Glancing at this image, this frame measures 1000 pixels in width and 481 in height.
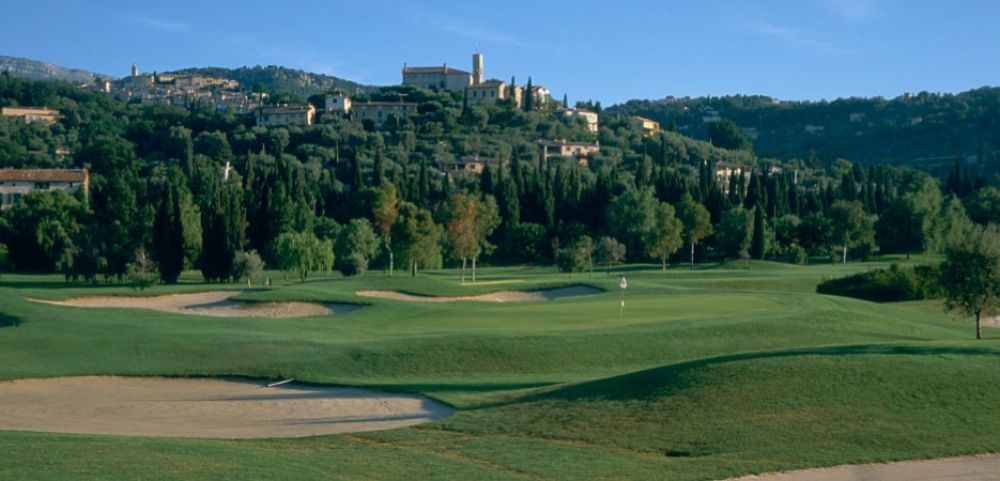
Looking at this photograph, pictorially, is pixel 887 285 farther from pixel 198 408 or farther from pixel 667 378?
pixel 198 408

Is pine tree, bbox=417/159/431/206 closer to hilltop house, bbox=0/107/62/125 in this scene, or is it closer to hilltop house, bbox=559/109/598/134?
hilltop house, bbox=559/109/598/134

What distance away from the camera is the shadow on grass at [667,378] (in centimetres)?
2458

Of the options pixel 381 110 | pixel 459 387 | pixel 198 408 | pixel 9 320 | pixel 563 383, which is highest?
pixel 381 110

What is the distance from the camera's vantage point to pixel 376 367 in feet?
106

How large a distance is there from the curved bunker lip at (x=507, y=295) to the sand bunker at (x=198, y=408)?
82.9 ft

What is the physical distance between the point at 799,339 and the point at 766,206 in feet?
242

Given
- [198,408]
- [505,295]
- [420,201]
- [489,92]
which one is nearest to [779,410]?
[198,408]

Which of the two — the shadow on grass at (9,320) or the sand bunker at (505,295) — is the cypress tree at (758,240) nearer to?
the sand bunker at (505,295)

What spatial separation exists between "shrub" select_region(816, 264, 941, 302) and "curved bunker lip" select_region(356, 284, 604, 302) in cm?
1449

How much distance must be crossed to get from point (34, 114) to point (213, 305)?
139027mm

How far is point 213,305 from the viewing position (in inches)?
2066

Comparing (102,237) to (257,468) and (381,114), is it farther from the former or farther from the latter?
(381,114)

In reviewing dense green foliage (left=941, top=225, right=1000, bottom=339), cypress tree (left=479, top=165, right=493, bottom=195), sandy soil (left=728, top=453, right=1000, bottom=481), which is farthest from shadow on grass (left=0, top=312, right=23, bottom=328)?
cypress tree (left=479, top=165, right=493, bottom=195)

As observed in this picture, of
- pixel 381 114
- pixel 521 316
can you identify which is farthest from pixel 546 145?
pixel 521 316
